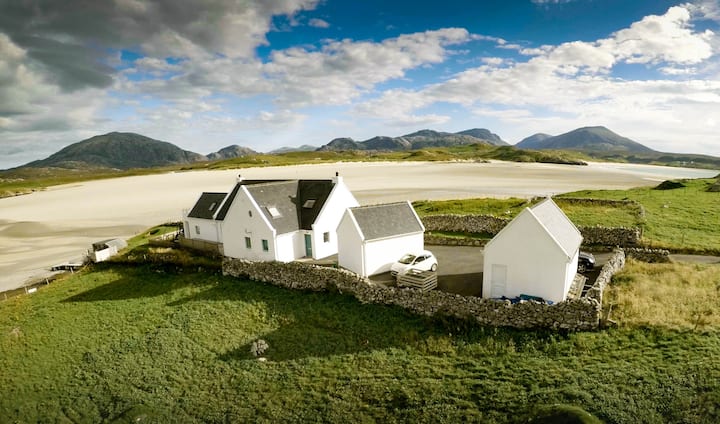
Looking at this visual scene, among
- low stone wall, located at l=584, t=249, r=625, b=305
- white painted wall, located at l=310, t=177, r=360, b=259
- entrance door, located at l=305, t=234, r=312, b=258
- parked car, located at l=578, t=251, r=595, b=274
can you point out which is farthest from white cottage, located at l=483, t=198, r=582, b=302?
entrance door, located at l=305, t=234, r=312, b=258

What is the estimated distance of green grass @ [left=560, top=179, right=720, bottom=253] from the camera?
32.0 m

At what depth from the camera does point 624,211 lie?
4350cm

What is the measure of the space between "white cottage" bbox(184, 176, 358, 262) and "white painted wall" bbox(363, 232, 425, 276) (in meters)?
6.71

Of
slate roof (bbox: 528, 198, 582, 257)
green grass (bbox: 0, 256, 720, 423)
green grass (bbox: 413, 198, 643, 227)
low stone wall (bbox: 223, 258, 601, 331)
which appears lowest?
green grass (bbox: 0, 256, 720, 423)

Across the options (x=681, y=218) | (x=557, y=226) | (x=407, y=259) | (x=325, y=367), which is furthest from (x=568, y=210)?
(x=325, y=367)

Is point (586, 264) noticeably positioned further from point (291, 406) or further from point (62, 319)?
point (62, 319)

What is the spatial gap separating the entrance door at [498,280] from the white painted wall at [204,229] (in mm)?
27744

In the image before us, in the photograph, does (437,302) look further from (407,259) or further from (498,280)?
(407,259)

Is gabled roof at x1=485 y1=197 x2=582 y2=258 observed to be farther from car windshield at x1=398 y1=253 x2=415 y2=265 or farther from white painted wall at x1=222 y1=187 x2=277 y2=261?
white painted wall at x1=222 y1=187 x2=277 y2=261

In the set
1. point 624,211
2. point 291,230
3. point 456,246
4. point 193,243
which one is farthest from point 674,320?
point 193,243

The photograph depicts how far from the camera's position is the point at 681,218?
133 feet

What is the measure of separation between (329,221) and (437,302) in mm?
14416

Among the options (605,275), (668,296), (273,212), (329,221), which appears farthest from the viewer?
(329,221)

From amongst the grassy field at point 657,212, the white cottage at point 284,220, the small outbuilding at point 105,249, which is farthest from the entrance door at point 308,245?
the small outbuilding at point 105,249
